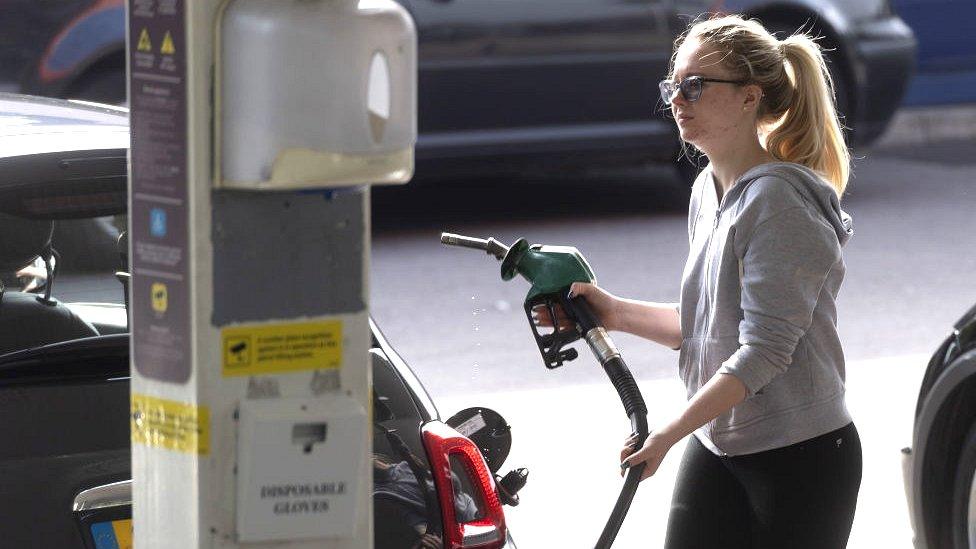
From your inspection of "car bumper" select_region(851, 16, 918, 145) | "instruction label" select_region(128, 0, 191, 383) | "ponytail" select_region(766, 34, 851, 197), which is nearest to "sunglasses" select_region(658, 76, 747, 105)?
"ponytail" select_region(766, 34, 851, 197)

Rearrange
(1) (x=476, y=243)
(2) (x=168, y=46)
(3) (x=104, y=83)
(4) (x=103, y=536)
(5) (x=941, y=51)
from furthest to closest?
(5) (x=941, y=51)
(3) (x=104, y=83)
(1) (x=476, y=243)
(4) (x=103, y=536)
(2) (x=168, y=46)

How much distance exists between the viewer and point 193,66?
2.02 meters

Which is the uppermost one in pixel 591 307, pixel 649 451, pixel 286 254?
pixel 286 254

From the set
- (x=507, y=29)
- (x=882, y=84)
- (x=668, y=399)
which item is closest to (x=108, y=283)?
(x=668, y=399)

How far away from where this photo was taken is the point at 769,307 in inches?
114

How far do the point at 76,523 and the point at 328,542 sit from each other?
0.70 meters

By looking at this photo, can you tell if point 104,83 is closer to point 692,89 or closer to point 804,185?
point 692,89

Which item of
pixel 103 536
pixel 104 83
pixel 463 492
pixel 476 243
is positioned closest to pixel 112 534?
pixel 103 536

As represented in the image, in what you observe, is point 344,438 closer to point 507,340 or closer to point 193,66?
point 193,66

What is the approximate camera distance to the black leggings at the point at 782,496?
3074 mm

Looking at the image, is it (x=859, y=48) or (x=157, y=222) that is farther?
(x=859, y=48)

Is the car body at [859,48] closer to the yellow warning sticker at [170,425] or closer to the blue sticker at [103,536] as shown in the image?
the blue sticker at [103,536]

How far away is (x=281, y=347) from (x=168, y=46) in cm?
41

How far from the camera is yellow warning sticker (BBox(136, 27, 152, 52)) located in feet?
6.89
